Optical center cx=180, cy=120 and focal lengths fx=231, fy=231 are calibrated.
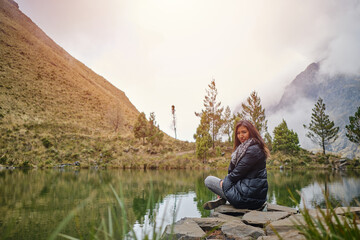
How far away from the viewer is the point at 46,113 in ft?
110

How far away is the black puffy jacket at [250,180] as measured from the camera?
3488 millimetres

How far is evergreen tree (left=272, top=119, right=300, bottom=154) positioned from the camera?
28.8 m

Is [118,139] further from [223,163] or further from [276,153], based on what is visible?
[276,153]

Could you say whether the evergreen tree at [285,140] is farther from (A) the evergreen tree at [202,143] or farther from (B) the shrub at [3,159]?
(B) the shrub at [3,159]

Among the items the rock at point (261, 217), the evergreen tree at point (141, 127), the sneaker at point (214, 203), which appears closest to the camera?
the rock at point (261, 217)

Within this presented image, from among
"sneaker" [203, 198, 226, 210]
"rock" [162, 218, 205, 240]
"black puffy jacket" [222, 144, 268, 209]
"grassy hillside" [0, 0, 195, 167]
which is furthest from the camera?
"grassy hillside" [0, 0, 195, 167]

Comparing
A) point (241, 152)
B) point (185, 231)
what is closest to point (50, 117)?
point (241, 152)

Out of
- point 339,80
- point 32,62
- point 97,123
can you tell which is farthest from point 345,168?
point 339,80

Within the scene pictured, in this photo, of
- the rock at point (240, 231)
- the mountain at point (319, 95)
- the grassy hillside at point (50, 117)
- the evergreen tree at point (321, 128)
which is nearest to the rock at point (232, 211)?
the rock at point (240, 231)

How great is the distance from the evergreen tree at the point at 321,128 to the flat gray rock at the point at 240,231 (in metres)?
33.2

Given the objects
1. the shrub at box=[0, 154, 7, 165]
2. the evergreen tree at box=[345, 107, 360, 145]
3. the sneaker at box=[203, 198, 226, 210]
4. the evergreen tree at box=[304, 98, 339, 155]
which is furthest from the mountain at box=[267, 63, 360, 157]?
the sneaker at box=[203, 198, 226, 210]

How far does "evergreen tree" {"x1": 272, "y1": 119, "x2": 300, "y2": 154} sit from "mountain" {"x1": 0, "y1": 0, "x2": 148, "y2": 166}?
19395 mm

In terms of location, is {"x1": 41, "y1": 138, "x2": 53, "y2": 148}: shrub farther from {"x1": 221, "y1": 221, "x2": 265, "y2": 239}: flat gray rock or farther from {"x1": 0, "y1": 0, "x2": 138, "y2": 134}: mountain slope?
{"x1": 221, "y1": 221, "x2": 265, "y2": 239}: flat gray rock

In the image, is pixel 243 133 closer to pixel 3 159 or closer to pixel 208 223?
pixel 208 223
